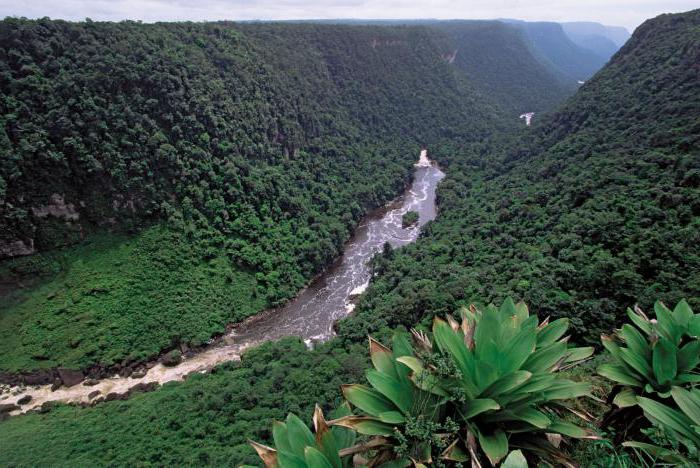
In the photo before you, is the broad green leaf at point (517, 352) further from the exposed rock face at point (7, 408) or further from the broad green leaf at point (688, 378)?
the exposed rock face at point (7, 408)

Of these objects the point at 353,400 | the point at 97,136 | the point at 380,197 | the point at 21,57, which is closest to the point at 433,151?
the point at 380,197

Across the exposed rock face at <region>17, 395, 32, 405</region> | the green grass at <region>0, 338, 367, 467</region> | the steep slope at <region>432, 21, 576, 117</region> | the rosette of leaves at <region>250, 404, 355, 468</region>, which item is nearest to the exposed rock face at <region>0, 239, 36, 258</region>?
the exposed rock face at <region>17, 395, 32, 405</region>

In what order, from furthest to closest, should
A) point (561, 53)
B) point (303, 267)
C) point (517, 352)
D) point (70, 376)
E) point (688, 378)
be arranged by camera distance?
point (561, 53) < point (303, 267) < point (70, 376) < point (688, 378) < point (517, 352)

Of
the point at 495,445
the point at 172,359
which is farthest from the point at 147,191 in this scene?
the point at 495,445

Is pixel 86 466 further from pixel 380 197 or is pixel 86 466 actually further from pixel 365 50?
pixel 365 50

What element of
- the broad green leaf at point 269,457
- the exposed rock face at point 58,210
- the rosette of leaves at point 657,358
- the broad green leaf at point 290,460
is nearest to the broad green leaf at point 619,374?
the rosette of leaves at point 657,358

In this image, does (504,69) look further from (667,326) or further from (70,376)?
(667,326)
